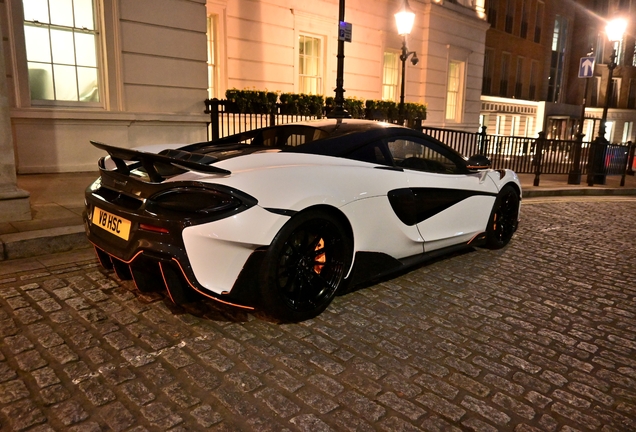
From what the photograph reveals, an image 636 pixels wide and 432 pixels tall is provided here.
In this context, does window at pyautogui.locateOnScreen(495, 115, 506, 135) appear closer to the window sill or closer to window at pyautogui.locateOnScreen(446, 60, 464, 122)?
window at pyautogui.locateOnScreen(446, 60, 464, 122)

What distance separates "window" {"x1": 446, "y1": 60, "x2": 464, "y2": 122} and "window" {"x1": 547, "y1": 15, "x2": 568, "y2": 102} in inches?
642

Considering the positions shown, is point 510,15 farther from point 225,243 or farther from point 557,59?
point 225,243

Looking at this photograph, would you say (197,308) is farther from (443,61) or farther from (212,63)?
(443,61)

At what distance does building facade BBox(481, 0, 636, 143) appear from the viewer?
87.9ft

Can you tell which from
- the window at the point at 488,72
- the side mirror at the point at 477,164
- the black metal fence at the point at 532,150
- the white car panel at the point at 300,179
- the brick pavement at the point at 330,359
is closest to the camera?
the brick pavement at the point at 330,359

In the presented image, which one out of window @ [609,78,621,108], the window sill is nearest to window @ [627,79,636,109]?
window @ [609,78,621,108]

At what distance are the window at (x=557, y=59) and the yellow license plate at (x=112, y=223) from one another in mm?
33965

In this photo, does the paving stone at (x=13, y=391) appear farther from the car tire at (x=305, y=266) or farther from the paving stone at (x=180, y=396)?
the car tire at (x=305, y=266)

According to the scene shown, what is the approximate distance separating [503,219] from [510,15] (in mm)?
26038

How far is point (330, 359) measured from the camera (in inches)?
111

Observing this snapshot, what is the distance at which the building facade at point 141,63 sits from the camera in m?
7.89

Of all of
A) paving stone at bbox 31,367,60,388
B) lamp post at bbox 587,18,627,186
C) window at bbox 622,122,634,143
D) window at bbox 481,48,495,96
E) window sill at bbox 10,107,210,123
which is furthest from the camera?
window at bbox 622,122,634,143

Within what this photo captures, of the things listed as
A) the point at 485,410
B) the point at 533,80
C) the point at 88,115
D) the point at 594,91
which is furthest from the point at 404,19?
the point at 594,91

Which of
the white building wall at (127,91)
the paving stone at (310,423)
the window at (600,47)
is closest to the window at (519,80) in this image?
the window at (600,47)
